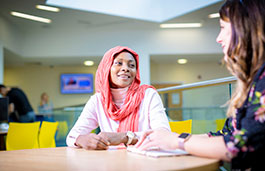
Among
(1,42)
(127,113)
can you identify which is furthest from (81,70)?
(127,113)

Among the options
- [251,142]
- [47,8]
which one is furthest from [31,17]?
[251,142]

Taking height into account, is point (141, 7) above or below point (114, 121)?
above

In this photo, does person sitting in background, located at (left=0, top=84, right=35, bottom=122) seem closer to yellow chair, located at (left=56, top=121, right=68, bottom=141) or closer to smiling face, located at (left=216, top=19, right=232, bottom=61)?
yellow chair, located at (left=56, top=121, right=68, bottom=141)

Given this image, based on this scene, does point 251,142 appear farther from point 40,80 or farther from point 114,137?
point 40,80

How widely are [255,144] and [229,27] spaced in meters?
0.45

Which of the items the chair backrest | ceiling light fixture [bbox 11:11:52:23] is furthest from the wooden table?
ceiling light fixture [bbox 11:11:52:23]

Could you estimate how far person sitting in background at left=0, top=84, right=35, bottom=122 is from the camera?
542cm

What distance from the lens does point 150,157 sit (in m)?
1.03

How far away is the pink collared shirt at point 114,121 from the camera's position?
1.67 m

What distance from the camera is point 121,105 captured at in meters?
1.77

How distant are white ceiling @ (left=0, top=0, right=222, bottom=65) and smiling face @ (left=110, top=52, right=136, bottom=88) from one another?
5.55 m

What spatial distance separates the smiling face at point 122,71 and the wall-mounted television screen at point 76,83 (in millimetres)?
9724

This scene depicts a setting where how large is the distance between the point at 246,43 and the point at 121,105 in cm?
94

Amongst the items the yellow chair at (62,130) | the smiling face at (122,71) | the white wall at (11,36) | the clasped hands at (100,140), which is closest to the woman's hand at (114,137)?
the clasped hands at (100,140)
